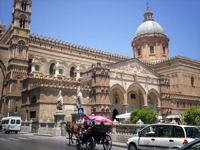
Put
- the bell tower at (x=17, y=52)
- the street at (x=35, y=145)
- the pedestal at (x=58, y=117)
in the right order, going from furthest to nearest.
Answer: the bell tower at (x=17, y=52) < the pedestal at (x=58, y=117) < the street at (x=35, y=145)

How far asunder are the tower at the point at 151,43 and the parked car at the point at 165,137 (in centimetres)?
4541

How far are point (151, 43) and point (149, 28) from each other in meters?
4.51

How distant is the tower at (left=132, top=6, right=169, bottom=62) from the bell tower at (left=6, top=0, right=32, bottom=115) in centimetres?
3042

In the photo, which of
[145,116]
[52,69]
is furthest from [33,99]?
[145,116]

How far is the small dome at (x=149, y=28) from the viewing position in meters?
54.3

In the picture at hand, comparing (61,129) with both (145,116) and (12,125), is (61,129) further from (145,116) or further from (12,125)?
(145,116)

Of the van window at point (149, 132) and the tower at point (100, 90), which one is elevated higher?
the tower at point (100, 90)

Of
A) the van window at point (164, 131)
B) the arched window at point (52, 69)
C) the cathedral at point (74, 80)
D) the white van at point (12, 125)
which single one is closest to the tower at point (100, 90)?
the cathedral at point (74, 80)

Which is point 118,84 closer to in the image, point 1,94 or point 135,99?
point 135,99

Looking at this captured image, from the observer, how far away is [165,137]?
25.9 feet

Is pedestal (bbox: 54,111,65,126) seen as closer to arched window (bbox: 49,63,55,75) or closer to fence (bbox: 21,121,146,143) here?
fence (bbox: 21,121,146,143)

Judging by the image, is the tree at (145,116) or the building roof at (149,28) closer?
the tree at (145,116)

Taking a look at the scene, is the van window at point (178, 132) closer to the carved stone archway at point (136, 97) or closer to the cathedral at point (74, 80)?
the cathedral at point (74, 80)

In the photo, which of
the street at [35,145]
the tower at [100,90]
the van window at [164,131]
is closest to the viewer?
the van window at [164,131]
